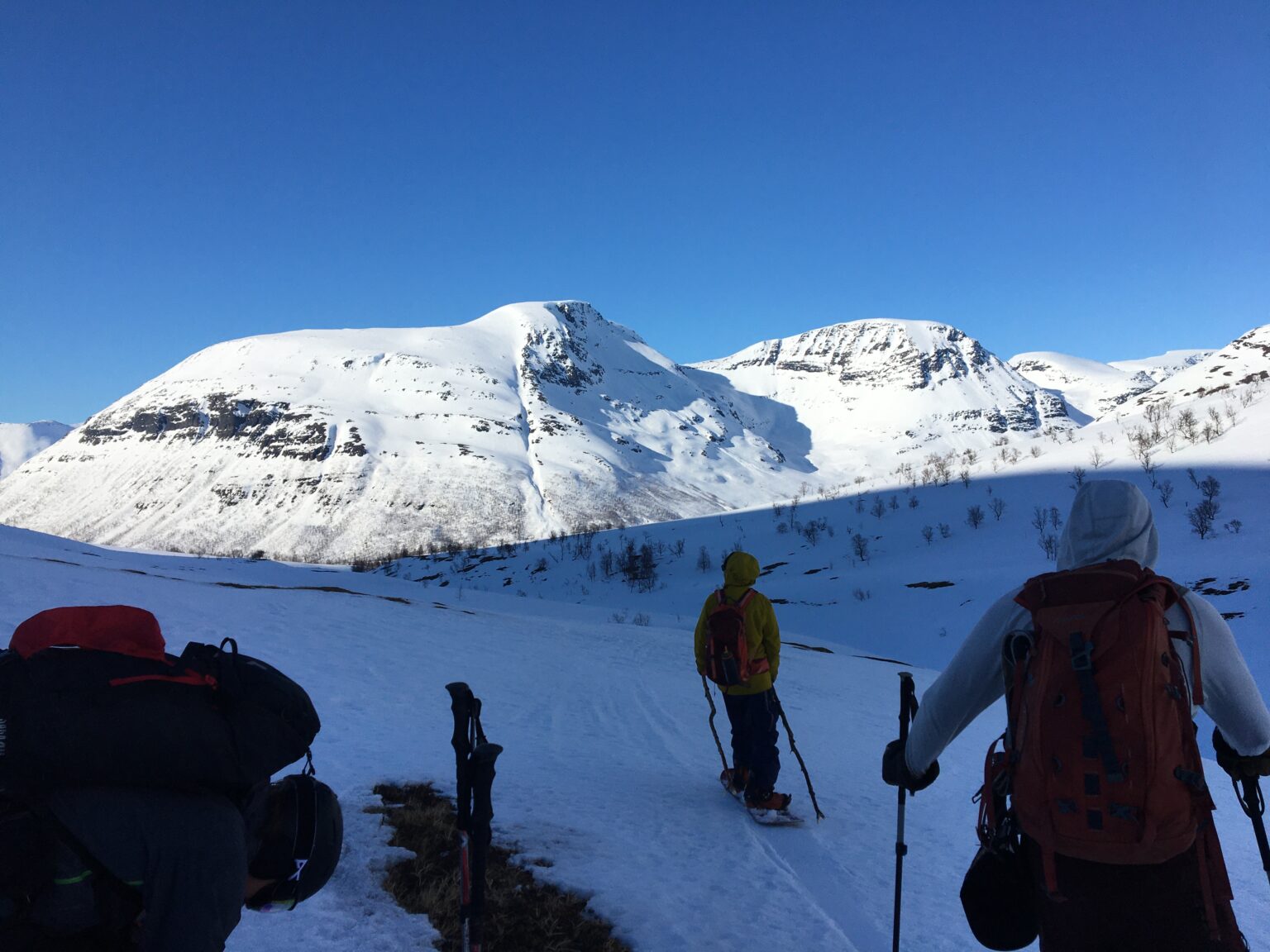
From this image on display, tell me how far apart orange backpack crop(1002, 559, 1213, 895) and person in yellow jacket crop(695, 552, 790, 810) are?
11.7 feet

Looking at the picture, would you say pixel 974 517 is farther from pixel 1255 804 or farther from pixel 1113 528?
pixel 1113 528

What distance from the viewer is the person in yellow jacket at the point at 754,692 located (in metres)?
5.95

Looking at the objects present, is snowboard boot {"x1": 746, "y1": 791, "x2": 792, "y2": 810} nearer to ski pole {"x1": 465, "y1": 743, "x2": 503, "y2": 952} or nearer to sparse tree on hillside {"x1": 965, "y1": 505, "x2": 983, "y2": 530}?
ski pole {"x1": 465, "y1": 743, "x2": 503, "y2": 952}

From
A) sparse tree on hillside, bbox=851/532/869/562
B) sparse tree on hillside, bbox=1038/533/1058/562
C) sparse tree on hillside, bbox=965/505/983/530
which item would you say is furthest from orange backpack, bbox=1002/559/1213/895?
sparse tree on hillside, bbox=965/505/983/530

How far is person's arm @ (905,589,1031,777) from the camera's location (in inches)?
105

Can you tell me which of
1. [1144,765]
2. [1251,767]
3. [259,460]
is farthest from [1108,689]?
[259,460]

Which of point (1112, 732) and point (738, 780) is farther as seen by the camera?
point (738, 780)

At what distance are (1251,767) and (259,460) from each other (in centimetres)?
17534

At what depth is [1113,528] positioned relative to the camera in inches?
102

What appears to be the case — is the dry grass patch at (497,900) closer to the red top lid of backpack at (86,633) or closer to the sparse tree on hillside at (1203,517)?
the red top lid of backpack at (86,633)

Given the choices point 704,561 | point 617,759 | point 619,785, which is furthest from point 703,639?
point 704,561

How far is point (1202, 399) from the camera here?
7425 cm

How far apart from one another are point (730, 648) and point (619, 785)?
6.32 ft

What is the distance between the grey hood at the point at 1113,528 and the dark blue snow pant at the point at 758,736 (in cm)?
374
